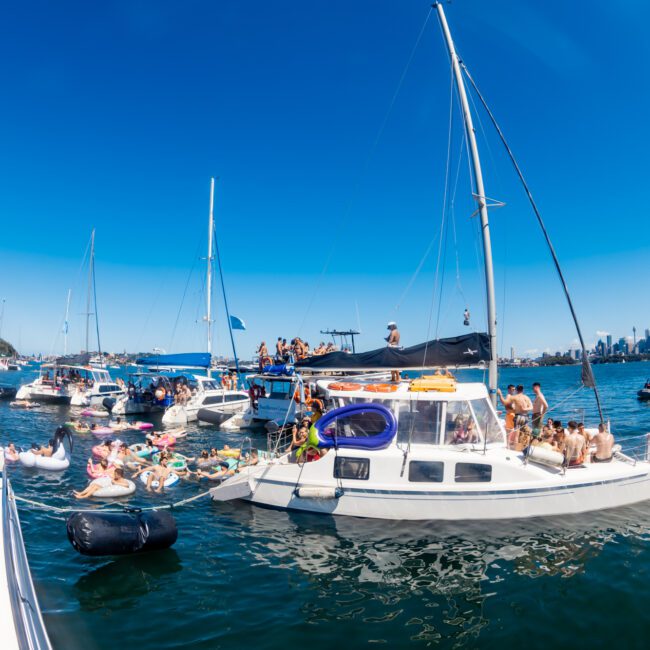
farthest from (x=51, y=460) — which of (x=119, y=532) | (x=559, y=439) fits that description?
(x=559, y=439)

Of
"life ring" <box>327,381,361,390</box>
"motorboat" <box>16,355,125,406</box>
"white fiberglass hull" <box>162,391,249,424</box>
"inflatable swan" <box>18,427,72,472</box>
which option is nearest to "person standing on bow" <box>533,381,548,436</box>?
"life ring" <box>327,381,361,390</box>

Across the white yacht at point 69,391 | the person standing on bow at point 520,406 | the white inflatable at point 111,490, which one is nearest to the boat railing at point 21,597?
the white inflatable at point 111,490

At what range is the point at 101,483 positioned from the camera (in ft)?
51.1

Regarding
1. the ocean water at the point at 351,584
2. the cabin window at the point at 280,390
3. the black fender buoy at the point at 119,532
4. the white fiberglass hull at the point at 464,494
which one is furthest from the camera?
the cabin window at the point at 280,390

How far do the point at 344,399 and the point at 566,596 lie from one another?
713 cm

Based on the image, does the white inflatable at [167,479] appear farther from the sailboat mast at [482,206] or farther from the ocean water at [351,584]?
the sailboat mast at [482,206]

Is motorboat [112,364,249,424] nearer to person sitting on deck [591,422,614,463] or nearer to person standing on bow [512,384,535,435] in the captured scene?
person standing on bow [512,384,535,435]

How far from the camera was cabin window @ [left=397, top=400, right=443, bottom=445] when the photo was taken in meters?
13.4

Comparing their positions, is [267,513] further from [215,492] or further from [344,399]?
[344,399]

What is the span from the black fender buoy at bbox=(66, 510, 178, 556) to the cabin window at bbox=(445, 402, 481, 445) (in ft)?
24.4

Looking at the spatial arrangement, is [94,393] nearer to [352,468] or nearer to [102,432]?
[102,432]

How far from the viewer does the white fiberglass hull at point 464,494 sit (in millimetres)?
12453

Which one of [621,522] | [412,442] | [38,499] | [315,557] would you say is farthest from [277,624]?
[38,499]

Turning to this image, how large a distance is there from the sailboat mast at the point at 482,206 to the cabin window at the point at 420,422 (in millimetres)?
2271
